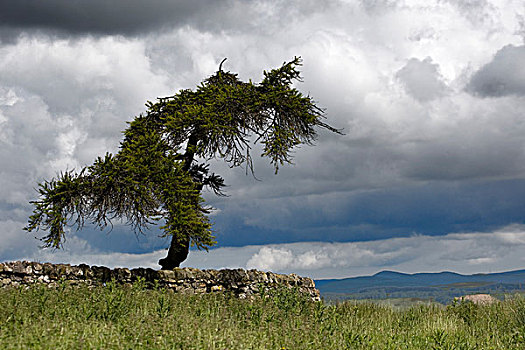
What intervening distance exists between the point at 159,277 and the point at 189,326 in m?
7.88

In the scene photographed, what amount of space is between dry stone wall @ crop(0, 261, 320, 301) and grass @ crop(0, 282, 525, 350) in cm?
267

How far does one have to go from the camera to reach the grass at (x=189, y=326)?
812cm

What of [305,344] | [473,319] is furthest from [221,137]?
[305,344]

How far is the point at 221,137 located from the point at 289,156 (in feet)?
9.06

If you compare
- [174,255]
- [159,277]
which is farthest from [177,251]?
[159,277]

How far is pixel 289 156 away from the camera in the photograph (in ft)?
67.2

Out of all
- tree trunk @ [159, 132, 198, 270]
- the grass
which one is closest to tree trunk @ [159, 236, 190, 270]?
tree trunk @ [159, 132, 198, 270]

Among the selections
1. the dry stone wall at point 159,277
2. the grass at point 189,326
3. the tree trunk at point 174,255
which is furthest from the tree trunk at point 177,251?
the grass at point 189,326

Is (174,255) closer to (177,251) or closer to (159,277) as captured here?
(177,251)

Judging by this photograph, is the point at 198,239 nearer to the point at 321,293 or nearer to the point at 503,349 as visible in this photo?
the point at 321,293

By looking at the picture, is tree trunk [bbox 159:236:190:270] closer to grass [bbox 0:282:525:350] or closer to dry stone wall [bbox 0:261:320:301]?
dry stone wall [bbox 0:261:320:301]

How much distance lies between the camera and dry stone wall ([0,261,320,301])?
15094 mm

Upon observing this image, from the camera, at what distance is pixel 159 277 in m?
16.6

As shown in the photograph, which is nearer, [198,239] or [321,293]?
[198,239]
